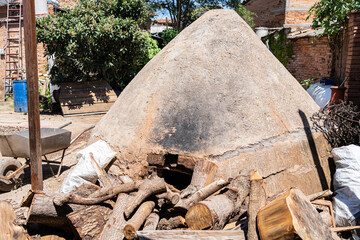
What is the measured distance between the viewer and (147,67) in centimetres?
449

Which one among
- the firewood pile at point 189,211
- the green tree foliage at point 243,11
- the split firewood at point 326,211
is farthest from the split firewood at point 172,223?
the green tree foliage at point 243,11

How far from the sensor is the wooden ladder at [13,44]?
1506 centimetres

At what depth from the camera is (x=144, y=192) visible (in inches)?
111

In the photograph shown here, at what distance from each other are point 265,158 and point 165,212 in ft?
4.19

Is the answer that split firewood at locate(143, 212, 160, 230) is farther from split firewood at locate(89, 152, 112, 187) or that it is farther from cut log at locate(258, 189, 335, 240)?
cut log at locate(258, 189, 335, 240)

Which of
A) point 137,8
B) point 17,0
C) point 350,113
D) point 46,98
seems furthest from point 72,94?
point 350,113

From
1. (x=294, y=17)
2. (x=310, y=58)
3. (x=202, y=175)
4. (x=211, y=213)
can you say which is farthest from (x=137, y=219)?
(x=294, y=17)

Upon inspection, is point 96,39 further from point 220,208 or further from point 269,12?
point 269,12

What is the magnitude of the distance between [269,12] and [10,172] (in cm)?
1609

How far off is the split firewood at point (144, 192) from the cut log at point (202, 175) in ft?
1.20

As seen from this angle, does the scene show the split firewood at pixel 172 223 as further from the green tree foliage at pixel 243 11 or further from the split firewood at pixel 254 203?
the green tree foliage at pixel 243 11

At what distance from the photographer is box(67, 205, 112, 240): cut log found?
9.11 ft

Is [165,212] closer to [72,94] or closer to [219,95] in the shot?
[219,95]

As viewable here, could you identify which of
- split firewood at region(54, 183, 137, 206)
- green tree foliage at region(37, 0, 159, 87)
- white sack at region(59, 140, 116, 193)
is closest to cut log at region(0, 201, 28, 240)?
split firewood at region(54, 183, 137, 206)
